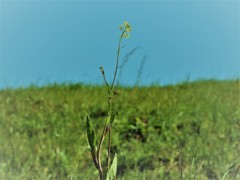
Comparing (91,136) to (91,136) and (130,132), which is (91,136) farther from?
(130,132)

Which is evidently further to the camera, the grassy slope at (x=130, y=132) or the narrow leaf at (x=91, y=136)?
the grassy slope at (x=130, y=132)

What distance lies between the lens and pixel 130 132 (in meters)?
4.53

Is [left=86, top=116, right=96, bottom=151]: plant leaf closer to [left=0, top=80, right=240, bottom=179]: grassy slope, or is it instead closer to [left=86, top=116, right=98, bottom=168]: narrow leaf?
[left=86, top=116, right=98, bottom=168]: narrow leaf

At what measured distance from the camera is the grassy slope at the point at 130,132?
3644 millimetres

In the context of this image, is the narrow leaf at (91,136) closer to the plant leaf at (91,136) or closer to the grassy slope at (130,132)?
the plant leaf at (91,136)

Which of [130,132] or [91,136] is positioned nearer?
[91,136]

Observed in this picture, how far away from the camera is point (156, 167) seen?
376 centimetres

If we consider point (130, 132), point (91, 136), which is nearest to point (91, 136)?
point (91, 136)

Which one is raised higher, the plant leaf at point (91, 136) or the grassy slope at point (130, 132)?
the grassy slope at point (130, 132)

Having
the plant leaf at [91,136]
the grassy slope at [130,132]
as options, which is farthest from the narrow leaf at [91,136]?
the grassy slope at [130,132]

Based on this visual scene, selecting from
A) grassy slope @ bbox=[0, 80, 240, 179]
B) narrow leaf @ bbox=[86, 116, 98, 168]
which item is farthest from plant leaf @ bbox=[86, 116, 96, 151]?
grassy slope @ bbox=[0, 80, 240, 179]

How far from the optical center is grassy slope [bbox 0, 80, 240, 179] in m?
3.64

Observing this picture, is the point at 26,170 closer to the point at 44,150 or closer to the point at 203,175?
the point at 44,150

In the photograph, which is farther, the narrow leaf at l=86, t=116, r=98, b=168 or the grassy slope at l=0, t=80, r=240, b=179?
the grassy slope at l=0, t=80, r=240, b=179
